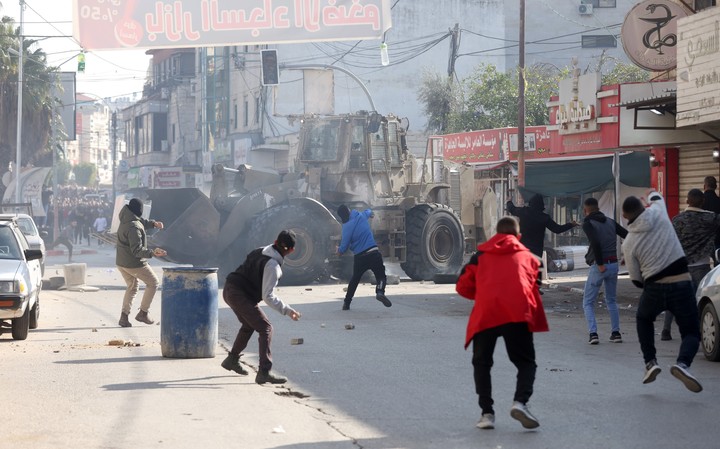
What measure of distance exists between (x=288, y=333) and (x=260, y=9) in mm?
10826

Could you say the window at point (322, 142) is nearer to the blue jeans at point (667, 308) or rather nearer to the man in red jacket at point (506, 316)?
the blue jeans at point (667, 308)

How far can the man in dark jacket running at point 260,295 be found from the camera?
1050cm

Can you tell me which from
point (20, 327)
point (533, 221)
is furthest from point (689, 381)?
point (20, 327)

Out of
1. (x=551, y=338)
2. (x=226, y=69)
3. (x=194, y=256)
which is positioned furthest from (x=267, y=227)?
(x=226, y=69)

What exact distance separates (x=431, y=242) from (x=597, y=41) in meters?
35.0

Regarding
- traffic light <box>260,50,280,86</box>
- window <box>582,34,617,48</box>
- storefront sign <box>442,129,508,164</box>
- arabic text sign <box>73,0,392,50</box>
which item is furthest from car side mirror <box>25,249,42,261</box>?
window <box>582,34,617,48</box>

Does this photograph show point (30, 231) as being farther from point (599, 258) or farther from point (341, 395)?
point (341, 395)

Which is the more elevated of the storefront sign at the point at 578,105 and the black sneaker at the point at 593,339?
the storefront sign at the point at 578,105

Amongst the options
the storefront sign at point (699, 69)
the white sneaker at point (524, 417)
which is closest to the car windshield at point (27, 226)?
the storefront sign at point (699, 69)

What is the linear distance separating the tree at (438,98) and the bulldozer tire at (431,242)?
2470 cm

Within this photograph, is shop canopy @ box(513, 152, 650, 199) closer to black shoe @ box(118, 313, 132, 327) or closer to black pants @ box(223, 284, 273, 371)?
black shoe @ box(118, 313, 132, 327)

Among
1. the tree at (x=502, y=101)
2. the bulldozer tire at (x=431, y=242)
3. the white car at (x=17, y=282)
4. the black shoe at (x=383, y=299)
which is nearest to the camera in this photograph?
the white car at (x=17, y=282)

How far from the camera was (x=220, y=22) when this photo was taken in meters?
24.1

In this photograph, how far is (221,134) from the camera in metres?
60.4
